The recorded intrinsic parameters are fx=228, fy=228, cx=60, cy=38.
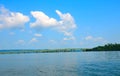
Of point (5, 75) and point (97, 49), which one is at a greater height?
point (97, 49)

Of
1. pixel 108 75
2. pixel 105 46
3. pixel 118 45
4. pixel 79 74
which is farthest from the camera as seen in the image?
pixel 105 46

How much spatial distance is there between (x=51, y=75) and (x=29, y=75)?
A: 12.1 ft

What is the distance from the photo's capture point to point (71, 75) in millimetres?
36750

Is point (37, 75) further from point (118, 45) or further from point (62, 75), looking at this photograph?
point (118, 45)

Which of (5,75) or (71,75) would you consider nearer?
(71,75)

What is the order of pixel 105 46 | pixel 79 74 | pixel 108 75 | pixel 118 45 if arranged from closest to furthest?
pixel 108 75
pixel 79 74
pixel 118 45
pixel 105 46

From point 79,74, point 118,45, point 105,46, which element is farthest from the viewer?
point 105,46

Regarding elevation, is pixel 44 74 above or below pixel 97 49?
below

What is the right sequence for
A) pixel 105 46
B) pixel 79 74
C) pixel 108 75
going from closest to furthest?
1. pixel 108 75
2. pixel 79 74
3. pixel 105 46

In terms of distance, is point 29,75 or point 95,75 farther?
point 29,75

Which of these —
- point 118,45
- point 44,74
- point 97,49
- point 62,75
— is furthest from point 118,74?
point 97,49

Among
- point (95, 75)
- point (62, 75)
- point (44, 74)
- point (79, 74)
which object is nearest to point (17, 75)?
point (44, 74)

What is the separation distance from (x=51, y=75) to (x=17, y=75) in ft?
19.4

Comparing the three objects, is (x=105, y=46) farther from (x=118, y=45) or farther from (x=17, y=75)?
(x=17, y=75)
